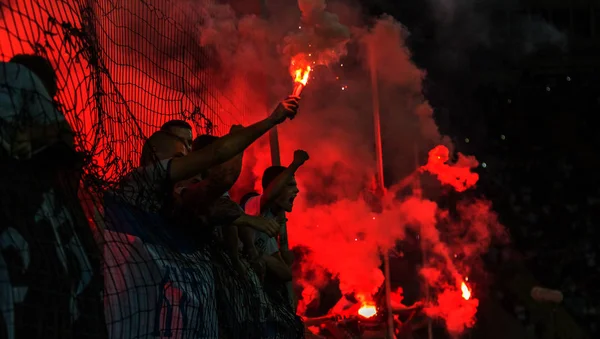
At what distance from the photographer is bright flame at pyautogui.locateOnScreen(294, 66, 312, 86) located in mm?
4330

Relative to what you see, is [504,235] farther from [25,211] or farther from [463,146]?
[25,211]

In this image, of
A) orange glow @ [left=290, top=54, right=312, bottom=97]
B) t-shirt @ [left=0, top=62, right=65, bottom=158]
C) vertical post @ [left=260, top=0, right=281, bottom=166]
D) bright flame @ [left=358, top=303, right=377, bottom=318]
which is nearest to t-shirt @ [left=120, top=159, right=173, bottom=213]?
t-shirt @ [left=0, top=62, right=65, bottom=158]

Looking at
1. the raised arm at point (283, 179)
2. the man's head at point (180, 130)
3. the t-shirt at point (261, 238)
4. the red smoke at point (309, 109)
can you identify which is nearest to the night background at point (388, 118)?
the red smoke at point (309, 109)

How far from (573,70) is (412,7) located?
5741mm

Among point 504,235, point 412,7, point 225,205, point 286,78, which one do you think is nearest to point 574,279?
point 504,235

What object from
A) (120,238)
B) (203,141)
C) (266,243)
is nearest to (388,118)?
(266,243)

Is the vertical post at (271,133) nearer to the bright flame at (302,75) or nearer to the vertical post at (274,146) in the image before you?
the vertical post at (274,146)

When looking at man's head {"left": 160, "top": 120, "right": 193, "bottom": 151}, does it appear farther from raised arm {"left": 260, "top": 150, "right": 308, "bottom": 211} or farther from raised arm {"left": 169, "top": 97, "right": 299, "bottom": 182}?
raised arm {"left": 260, "top": 150, "right": 308, "bottom": 211}

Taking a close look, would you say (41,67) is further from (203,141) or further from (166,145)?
(203,141)

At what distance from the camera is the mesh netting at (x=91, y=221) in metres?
2.10

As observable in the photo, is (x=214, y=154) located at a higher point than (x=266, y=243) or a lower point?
lower

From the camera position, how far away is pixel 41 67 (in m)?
2.38

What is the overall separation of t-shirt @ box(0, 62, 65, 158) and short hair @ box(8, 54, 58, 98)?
69mm

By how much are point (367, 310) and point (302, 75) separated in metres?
3.44
